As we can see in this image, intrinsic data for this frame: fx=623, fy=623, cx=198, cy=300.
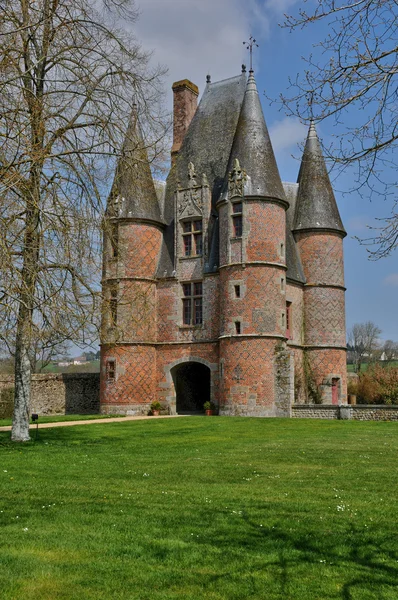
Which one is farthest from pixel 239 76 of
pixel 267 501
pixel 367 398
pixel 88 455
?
pixel 267 501

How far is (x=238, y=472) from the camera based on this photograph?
990cm

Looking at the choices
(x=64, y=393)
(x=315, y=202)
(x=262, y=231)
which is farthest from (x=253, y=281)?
(x=64, y=393)

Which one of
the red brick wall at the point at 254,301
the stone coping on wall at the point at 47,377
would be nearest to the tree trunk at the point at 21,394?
the red brick wall at the point at 254,301

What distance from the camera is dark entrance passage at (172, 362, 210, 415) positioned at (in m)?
30.6

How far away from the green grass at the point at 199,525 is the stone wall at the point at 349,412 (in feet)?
36.5

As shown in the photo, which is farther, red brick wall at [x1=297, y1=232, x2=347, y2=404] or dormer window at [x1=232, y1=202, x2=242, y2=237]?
red brick wall at [x1=297, y1=232, x2=347, y2=404]

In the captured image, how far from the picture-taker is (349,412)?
24.0 m

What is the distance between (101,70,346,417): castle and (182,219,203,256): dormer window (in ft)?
0.16

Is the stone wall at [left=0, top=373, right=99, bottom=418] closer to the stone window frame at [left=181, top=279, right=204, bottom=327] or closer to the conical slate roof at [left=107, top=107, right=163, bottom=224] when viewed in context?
the stone window frame at [left=181, top=279, right=204, bottom=327]

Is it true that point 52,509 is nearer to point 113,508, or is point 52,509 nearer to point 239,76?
point 113,508

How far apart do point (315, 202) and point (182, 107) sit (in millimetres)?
8806

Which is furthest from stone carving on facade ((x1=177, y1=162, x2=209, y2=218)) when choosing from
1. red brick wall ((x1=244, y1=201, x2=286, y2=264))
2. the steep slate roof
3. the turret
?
the turret

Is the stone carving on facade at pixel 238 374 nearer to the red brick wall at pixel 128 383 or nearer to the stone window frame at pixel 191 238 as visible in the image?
the red brick wall at pixel 128 383

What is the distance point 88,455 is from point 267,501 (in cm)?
560
